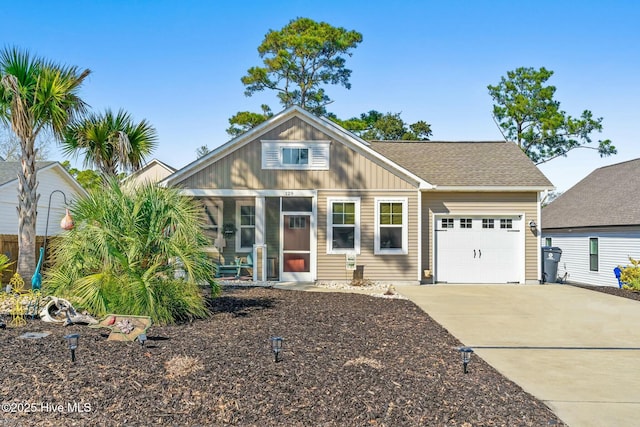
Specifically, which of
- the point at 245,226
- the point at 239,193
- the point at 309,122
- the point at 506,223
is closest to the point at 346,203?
the point at 309,122

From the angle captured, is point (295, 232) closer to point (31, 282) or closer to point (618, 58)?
point (31, 282)

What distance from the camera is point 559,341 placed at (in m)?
7.25

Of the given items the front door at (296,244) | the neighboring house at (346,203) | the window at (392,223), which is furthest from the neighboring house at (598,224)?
the front door at (296,244)

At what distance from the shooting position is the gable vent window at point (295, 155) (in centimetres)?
1430

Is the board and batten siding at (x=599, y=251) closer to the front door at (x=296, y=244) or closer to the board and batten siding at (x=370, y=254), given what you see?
the board and batten siding at (x=370, y=254)

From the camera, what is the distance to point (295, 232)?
1442 cm

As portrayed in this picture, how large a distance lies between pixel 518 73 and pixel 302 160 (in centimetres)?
2810

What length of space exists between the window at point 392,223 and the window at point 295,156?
249 cm

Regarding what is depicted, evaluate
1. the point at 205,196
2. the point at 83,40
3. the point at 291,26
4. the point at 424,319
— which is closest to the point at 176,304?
the point at 424,319

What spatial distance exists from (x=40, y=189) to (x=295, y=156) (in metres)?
13.6

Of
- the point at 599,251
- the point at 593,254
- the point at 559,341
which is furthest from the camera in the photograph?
the point at 593,254

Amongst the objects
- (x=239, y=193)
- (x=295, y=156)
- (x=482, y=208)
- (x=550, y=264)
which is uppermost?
(x=295, y=156)

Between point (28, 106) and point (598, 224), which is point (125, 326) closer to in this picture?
point (28, 106)

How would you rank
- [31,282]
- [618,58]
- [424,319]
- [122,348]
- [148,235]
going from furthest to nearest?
[618,58] → [31,282] → [424,319] → [148,235] → [122,348]
